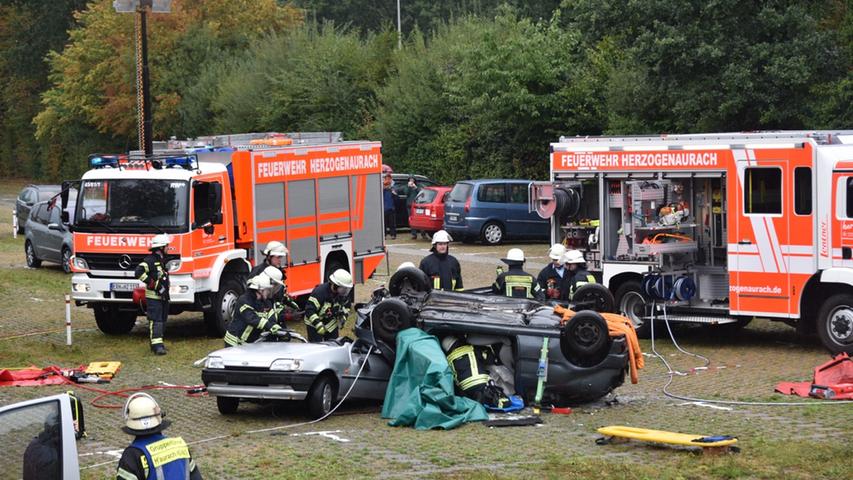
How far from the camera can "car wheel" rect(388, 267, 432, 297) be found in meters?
14.9

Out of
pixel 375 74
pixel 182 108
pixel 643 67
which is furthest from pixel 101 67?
pixel 643 67

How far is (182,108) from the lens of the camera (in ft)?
178

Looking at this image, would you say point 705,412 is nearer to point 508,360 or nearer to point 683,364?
point 508,360

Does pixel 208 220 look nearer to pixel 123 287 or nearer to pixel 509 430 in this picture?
pixel 123 287

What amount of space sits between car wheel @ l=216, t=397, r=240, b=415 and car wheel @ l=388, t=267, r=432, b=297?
8.64 feet

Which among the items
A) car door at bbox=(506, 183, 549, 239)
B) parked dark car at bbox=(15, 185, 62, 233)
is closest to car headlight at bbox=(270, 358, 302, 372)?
car door at bbox=(506, 183, 549, 239)

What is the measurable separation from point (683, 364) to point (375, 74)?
103 ft

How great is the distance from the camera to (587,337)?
12.5 m

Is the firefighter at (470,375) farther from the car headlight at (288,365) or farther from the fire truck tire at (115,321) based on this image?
the fire truck tire at (115,321)

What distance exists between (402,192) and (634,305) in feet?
61.1

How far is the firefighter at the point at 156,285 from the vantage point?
1684cm

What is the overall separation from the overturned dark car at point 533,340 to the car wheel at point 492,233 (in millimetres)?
18448

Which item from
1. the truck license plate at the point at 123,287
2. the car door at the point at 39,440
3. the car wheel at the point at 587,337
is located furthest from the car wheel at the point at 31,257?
the car door at the point at 39,440

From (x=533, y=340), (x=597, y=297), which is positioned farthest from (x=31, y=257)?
(x=533, y=340)
